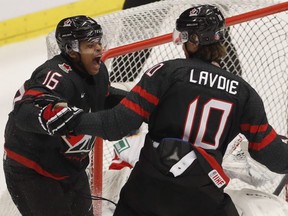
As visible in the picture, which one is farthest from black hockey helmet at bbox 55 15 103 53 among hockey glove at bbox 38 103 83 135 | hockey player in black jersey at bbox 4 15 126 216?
hockey glove at bbox 38 103 83 135

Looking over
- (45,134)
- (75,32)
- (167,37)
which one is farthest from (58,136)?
(167,37)

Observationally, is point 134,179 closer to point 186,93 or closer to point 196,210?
point 196,210

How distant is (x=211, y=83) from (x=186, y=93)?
0.22ft

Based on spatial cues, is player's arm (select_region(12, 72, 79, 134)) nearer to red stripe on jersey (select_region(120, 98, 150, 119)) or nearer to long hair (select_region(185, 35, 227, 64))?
red stripe on jersey (select_region(120, 98, 150, 119))

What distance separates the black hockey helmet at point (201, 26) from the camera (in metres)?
1.71

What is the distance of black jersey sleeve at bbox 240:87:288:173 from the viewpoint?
1691 millimetres

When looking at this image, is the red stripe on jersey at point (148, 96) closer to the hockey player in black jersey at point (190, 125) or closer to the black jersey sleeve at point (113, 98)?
the hockey player in black jersey at point (190, 125)

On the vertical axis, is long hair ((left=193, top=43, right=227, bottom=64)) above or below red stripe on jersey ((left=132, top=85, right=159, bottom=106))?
above

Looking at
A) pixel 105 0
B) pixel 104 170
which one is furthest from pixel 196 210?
pixel 105 0

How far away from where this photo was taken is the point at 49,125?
1709mm

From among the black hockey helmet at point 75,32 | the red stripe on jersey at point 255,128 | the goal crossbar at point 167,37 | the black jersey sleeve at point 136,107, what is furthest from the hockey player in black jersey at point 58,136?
the red stripe on jersey at point 255,128

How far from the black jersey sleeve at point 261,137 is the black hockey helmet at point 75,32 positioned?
510mm

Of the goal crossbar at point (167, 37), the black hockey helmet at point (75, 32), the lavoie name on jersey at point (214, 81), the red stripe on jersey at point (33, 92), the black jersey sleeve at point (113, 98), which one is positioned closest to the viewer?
the lavoie name on jersey at point (214, 81)

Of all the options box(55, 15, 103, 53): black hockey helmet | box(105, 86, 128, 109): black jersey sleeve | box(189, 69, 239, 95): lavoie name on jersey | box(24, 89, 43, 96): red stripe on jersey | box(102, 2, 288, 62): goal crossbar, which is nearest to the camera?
box(189, 69, 239, 95): lavoie name on jersey
